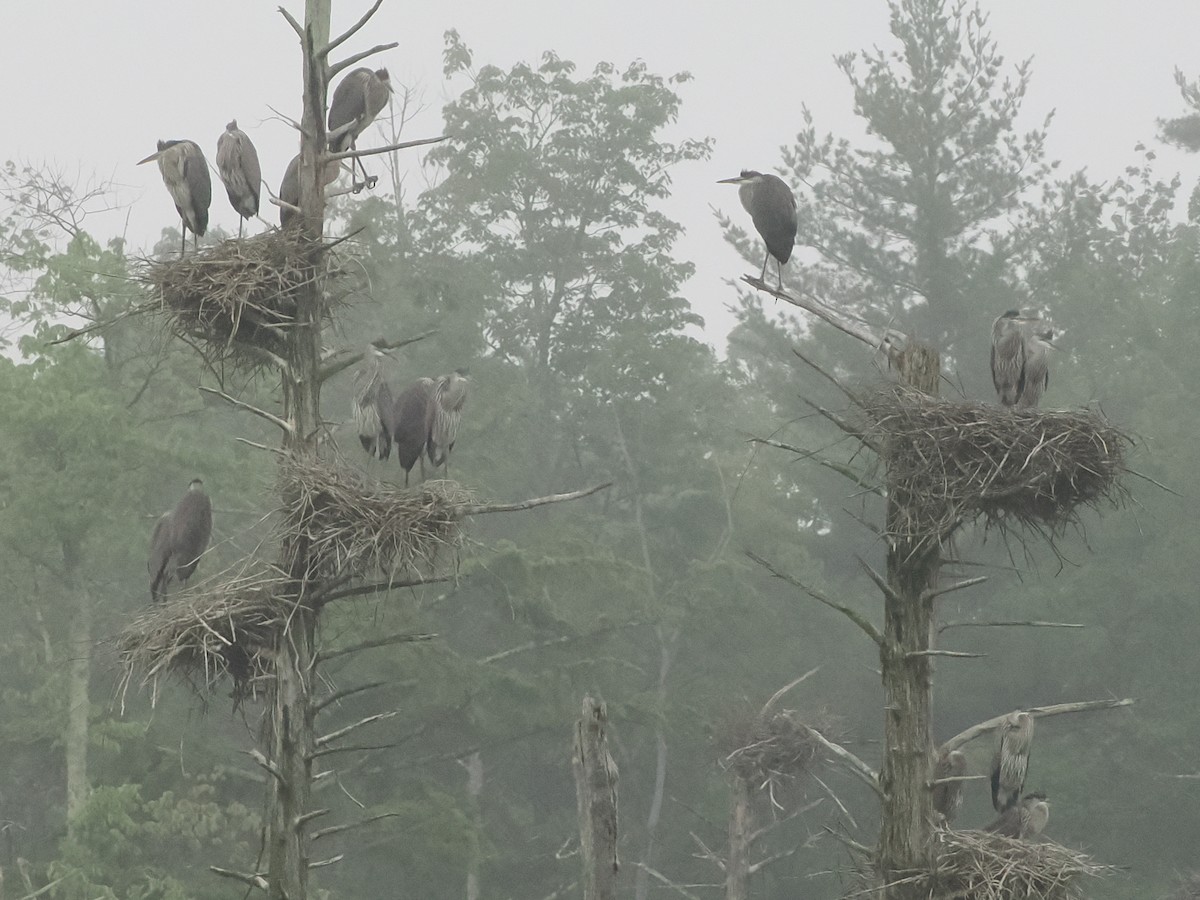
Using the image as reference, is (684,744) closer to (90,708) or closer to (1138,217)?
(90,708)

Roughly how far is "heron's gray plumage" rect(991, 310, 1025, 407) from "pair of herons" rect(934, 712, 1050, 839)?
5.81ft

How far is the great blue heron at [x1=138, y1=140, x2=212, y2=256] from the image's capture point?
9570mm

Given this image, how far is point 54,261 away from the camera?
59.6 ft

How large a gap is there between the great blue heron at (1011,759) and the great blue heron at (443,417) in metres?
3.52

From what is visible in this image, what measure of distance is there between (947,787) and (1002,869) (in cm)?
214

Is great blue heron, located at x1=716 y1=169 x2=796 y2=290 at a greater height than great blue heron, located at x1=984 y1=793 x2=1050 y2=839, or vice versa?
great blue heron, located at x1=716 y1=169 x2=796 y2=290

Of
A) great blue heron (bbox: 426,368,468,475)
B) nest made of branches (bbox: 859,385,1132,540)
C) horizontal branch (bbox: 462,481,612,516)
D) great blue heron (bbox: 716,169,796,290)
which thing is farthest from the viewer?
great blue heron (bbox: 716,169,796,290)

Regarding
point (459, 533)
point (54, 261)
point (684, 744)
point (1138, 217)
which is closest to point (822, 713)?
point (459, 533)

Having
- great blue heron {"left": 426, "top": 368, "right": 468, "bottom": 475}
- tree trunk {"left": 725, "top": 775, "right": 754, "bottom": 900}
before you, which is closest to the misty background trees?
tree trunk {"left": 725, "top": 775, "right": 754, "bottom": 900}

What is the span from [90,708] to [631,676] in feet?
32.1

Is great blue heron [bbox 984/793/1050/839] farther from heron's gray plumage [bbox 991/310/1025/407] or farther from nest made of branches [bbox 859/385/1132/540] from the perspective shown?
nest made of branches [bbox 859/385/1132/540]

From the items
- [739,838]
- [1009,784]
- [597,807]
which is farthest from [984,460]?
[739,838]

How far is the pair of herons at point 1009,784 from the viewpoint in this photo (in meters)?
8.55

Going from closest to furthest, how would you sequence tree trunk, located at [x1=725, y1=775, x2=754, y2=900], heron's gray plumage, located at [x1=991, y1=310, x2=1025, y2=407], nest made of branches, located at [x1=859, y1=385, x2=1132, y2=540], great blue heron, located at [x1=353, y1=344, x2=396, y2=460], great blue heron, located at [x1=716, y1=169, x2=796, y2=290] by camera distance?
1. nest made of branches, located at [x1=859, y1=385, x2=1132, y2=540]
2. heron's gray plumage, located at [x1=991, y1=310, x2=1025, y2=407]
3. great blue heron, located at [x1=353, y1=344, x2=396, y2=460]
4. great blue heron, located at [x1=716, y1=169, x2=796, y2=290]
5. tree trunk, located at [x1=725, y1=775, x2=754, y2=900]
